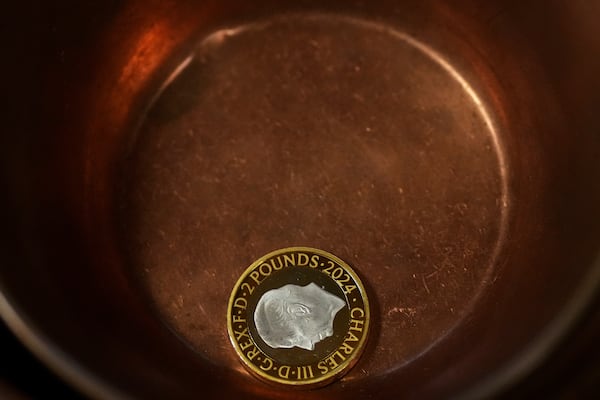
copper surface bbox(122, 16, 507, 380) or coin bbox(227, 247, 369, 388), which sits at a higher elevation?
copper surface bbox(122, 16, 507, 380)

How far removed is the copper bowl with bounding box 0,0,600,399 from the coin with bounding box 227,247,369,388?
3cm

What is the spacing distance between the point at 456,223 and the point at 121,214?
530 mm

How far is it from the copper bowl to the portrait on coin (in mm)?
65

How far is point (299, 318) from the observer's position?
1006mm

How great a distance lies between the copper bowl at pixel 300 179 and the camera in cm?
91

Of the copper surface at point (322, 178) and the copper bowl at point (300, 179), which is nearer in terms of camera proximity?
the copper bowl at point (300, 179)

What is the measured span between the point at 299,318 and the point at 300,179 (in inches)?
9.2

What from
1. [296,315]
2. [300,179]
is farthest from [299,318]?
[300,179]

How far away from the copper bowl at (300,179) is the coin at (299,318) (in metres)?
0.03

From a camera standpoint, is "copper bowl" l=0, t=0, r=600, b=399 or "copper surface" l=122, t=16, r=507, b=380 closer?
"copper bowl" l=0, t=0, r=600, b=399

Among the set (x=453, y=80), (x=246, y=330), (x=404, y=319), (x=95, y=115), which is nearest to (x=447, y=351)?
(x=404, y=319)

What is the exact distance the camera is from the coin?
3.25ft

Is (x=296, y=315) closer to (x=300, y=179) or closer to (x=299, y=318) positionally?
(x=299, y=318)

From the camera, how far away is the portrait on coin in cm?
100
